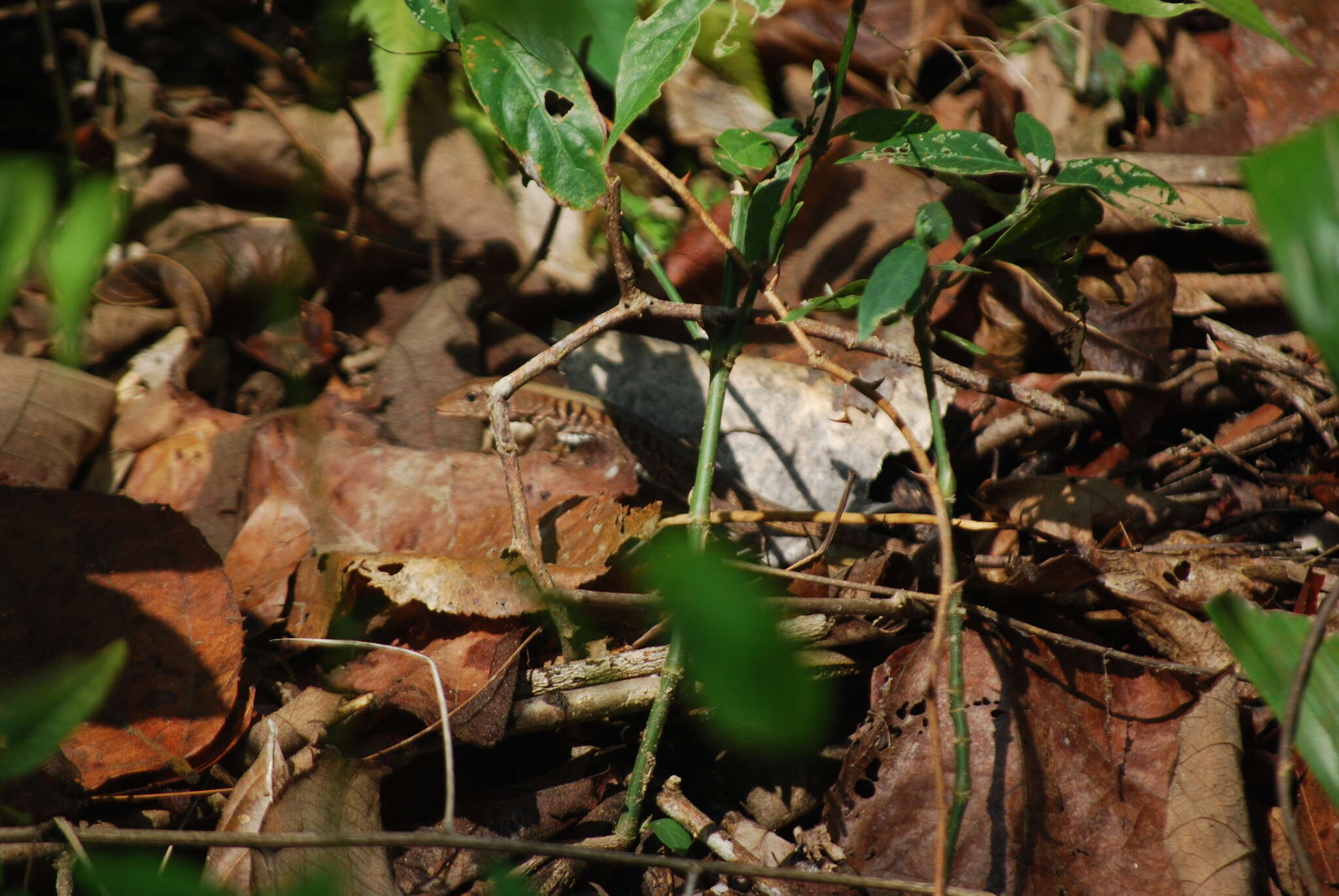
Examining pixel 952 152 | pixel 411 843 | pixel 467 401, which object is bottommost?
pixel 467 401

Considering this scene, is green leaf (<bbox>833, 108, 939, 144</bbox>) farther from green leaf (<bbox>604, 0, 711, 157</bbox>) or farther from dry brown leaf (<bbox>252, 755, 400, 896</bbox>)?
dry brown leaf (<bbox>252, 755, 400, 896</bbox>)

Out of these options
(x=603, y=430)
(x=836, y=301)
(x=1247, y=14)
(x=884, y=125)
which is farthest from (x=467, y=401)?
(x=1247, y=14)

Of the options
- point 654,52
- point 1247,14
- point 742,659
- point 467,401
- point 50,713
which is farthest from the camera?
point 467,401

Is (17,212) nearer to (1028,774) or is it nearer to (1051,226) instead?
(1051,226)

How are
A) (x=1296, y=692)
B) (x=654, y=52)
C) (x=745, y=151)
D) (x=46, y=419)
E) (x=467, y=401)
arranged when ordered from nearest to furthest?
(x=1296, y=692)
(x=654, y=52)
(x=745, y=151)
(x=46, y=419)
(x=467, y=401)

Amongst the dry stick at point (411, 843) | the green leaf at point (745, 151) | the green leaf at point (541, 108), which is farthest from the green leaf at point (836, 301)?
the dry stick at point (411, 843)
